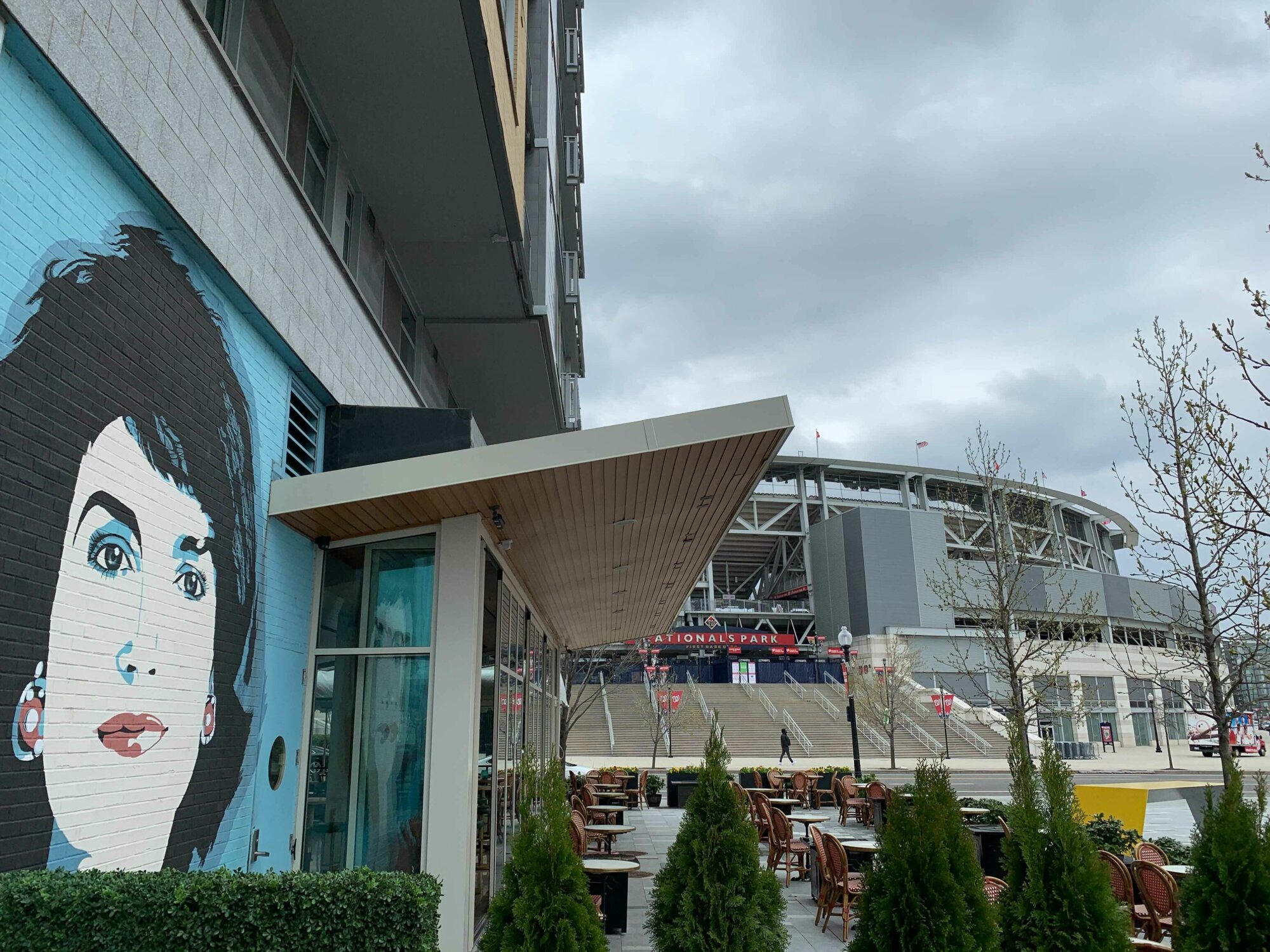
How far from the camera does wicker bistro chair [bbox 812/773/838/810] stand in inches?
853

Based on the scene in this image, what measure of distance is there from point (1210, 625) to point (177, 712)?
1150 cm

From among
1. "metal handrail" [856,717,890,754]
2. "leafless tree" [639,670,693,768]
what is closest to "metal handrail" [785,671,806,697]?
"leafless tree" [639,670,693,768]

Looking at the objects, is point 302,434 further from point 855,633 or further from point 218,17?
point 855,633

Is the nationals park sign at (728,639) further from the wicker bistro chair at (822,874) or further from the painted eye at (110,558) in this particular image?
the painted eye at (110,558)

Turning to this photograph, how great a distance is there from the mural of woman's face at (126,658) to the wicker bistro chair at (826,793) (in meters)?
17.4

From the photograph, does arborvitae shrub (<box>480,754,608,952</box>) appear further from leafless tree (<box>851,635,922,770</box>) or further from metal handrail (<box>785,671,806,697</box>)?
metal handrail (<box>785,671,806,697</box>)

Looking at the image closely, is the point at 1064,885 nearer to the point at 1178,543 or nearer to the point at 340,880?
the point at 340,880

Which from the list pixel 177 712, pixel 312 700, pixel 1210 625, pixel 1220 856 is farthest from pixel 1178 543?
pixel 177 712

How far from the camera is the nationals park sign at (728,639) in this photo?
7512 centimetres

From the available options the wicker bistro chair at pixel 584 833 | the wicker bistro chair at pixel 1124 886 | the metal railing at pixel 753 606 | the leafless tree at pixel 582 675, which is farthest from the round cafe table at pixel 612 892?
the metal railing at pixel 753 606

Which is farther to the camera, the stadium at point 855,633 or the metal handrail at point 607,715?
the stadium at point 855,633

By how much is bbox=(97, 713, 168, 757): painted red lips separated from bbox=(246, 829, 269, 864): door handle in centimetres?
165

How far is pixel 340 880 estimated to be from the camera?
441 cm

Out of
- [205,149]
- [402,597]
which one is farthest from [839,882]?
[205,149]
